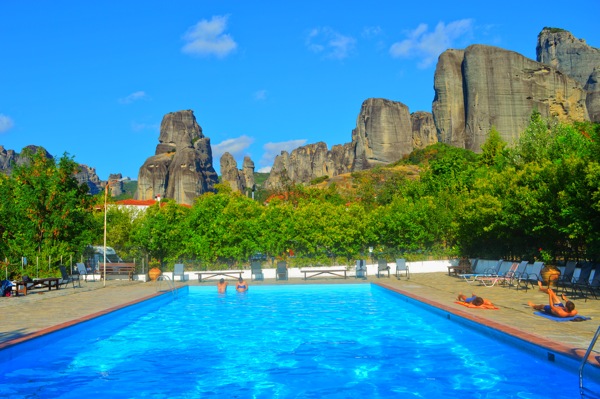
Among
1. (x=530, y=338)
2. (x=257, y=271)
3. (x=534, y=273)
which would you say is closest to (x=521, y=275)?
(x=534, y=273)

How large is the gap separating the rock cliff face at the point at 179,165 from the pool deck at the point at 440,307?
7944 cm

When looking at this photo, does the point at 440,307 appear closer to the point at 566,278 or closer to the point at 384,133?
the point at 566,278

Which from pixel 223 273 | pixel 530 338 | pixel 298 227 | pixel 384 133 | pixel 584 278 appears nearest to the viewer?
pixel 530 338

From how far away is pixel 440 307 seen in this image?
41.5 ft

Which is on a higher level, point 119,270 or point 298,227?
point 298,227

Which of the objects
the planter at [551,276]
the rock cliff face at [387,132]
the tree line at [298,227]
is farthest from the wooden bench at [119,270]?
the rock cliff face at [387,132]

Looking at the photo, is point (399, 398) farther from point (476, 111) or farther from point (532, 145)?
point (476, 111)

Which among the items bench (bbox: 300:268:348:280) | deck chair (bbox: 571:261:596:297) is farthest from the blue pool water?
bench (bbox: 300:268:348:280)

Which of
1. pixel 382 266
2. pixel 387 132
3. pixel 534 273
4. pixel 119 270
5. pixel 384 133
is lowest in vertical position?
pixel 534 273

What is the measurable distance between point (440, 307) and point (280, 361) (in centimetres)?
504

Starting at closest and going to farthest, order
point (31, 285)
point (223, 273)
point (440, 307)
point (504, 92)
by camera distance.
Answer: point (440, 307), point (31, 285), point (223, 273), point (504, 92)

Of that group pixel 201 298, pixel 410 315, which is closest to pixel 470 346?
pixel 410 315

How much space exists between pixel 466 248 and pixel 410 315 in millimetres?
13929

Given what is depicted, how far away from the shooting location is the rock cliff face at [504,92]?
89438 mm
